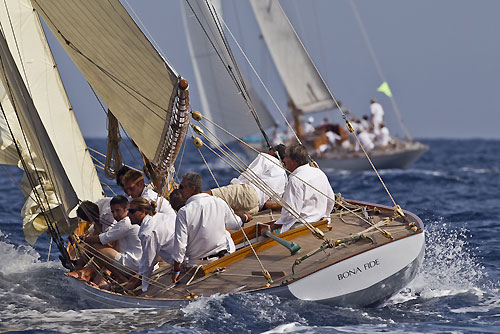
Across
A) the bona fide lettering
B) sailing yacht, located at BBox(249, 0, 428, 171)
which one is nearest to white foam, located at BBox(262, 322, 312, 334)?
the bona fide lettering

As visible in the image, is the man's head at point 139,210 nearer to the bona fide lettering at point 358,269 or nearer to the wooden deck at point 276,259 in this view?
the wooden deck at point 276,259

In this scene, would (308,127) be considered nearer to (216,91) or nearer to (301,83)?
(301,83)

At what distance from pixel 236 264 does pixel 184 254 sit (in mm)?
540

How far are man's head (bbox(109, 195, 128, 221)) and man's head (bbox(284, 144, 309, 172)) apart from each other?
5.74 feet

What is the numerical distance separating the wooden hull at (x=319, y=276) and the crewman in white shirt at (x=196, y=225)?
0.19m

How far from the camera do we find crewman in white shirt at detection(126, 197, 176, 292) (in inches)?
315

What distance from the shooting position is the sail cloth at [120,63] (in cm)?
827

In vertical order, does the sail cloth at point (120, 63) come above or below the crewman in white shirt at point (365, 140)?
above

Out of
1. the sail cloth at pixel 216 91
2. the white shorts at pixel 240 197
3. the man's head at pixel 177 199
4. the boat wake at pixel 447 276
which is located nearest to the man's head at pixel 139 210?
the man's head at pixel 177 199

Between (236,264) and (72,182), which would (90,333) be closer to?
(236,264)

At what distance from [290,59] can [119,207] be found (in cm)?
2079

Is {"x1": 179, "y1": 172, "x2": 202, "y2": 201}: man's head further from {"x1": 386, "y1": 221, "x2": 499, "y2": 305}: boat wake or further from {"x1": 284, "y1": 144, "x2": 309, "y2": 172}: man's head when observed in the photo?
{"x1": 386, "y1": 221, "x2": 499, "y2": 305}: boat wake

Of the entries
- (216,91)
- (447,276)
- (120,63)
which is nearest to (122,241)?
(120,63)

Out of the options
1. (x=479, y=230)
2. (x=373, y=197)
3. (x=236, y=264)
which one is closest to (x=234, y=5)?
(x=373, y=197)
